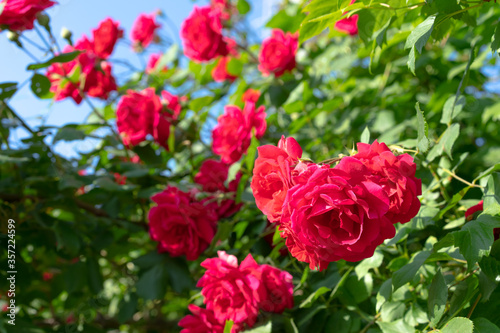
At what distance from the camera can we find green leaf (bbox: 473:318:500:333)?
648mm

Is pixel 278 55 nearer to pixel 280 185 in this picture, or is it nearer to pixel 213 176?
pixel 213 176

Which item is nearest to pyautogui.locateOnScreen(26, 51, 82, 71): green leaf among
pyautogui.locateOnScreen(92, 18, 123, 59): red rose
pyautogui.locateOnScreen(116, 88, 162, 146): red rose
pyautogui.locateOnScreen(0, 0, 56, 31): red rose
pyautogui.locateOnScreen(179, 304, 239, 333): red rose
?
pyautogui.locateOnScreen(0, 0, 56, 31): red rose

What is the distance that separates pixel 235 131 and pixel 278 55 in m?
0.52

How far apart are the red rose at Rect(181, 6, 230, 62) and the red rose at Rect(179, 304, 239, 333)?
111 cm

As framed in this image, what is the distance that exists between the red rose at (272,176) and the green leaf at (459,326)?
11.3 inches

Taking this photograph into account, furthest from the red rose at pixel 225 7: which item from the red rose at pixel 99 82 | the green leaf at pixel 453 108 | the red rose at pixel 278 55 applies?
the green leaf at pixel 453 108

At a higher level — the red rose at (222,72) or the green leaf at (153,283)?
the red rose at (222,72)

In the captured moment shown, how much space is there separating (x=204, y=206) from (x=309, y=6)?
609mm

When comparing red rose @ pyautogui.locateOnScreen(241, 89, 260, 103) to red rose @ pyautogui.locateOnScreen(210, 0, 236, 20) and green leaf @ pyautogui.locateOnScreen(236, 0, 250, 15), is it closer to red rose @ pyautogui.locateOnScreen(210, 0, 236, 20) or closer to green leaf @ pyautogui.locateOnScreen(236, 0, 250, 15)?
green leaf @ pyautogui.locateOnScreen(236, 0, 250, 15)

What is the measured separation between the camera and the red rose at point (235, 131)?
1.32m

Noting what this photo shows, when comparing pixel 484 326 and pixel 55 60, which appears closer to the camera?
pixel 484 326

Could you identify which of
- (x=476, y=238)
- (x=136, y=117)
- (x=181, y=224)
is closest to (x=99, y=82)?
(x=136, y=117)

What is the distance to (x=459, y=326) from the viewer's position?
641mm

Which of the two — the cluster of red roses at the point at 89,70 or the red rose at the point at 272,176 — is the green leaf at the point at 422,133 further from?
the cluster of red roses at the point at 89,70
